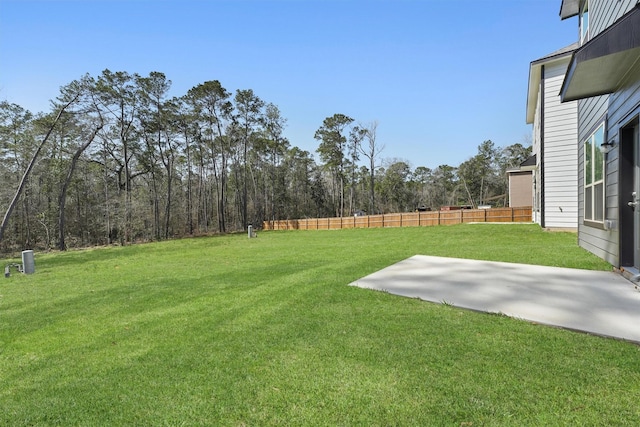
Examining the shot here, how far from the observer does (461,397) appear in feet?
4.66

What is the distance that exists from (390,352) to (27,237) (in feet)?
87.7

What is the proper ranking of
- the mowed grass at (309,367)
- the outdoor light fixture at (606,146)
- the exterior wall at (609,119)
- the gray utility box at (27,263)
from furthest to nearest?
the gray utility box at (27,263) < the outdoor light fixture at (606,146) < the exterior wall at (609,119) < the mowed grass at (309,367)

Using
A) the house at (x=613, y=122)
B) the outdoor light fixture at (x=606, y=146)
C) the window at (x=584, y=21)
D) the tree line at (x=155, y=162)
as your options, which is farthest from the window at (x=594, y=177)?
the tree line at (x=155, y=162)

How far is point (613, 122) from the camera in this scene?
3.83m

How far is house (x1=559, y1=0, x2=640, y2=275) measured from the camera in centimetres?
286

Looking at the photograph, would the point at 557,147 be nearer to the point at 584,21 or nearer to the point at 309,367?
the point at 584,21

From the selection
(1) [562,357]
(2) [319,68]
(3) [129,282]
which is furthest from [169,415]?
(2) [319,68]

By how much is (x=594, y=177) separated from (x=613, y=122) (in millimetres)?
1148

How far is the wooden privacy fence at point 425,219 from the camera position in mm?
14062

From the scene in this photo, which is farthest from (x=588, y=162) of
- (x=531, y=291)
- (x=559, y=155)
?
(x=559, y=155)

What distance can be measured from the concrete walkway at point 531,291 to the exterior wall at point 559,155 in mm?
5962

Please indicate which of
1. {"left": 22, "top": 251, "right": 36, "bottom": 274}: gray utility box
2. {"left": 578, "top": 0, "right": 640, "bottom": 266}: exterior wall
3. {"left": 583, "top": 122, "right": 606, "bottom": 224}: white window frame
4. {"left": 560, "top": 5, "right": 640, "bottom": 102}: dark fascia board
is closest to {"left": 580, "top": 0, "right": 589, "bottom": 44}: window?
{"left": 578, "top": 0, "right": 640, "bottom": 266}: exterior wall

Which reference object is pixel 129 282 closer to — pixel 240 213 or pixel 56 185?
pixel 56 185

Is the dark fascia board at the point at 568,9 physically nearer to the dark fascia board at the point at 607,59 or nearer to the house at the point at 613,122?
the house at the point at 613,122
